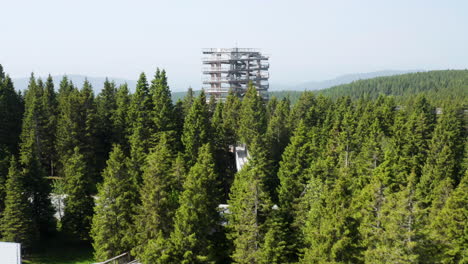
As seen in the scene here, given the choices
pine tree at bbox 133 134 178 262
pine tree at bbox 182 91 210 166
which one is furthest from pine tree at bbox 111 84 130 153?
pine tree at bbox 133 134 178 262

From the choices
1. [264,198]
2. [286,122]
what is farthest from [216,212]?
[286,122]

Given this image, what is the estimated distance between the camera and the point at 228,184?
5075 cm

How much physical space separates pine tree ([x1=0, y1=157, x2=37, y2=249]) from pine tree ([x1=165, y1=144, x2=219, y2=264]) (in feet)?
53.1

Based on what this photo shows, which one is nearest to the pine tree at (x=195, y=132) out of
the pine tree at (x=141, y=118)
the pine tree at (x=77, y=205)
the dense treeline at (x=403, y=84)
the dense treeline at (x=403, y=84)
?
the pine tree at (x=141, y=118)

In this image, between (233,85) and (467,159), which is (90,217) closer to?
(467,159)

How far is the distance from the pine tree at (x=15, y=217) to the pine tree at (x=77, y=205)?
3.53 metres

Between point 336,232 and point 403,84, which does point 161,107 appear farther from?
point 403,84

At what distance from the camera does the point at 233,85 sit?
93.4m

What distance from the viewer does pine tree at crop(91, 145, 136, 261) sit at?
35531mm

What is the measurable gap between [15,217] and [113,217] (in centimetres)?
1041

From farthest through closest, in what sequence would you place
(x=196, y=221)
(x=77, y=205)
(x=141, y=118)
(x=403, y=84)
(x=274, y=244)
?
1. (x=403, y=84)
2. (x=141, y=118)
3. (x=77, y=205)
4. (x=196, y=221)
5. (x=274, y=244)

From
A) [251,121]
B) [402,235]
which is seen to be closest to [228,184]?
[251,121]

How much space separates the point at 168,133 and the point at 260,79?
5299 centimetres

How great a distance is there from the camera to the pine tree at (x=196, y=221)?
31.6 metres
